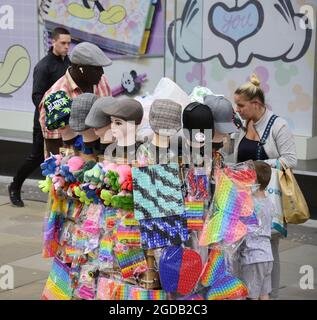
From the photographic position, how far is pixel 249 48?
385 inches

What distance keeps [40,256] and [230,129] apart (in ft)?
9.97

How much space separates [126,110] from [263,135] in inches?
55.8

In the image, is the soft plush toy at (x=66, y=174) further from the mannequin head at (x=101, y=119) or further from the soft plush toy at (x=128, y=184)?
the soft plush toy at (x=128, y=184)

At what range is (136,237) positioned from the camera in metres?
4.69

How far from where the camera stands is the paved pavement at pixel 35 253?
21.5 feet

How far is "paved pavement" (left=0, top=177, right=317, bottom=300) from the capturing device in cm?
656

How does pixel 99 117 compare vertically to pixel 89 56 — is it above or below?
below

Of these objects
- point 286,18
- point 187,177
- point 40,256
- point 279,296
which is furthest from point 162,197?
point 286,18

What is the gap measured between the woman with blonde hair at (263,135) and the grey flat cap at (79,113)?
1207mm

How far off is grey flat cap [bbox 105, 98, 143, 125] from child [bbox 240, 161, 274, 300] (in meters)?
0.87

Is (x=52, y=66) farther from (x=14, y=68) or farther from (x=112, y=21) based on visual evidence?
(x=14, y=68)
